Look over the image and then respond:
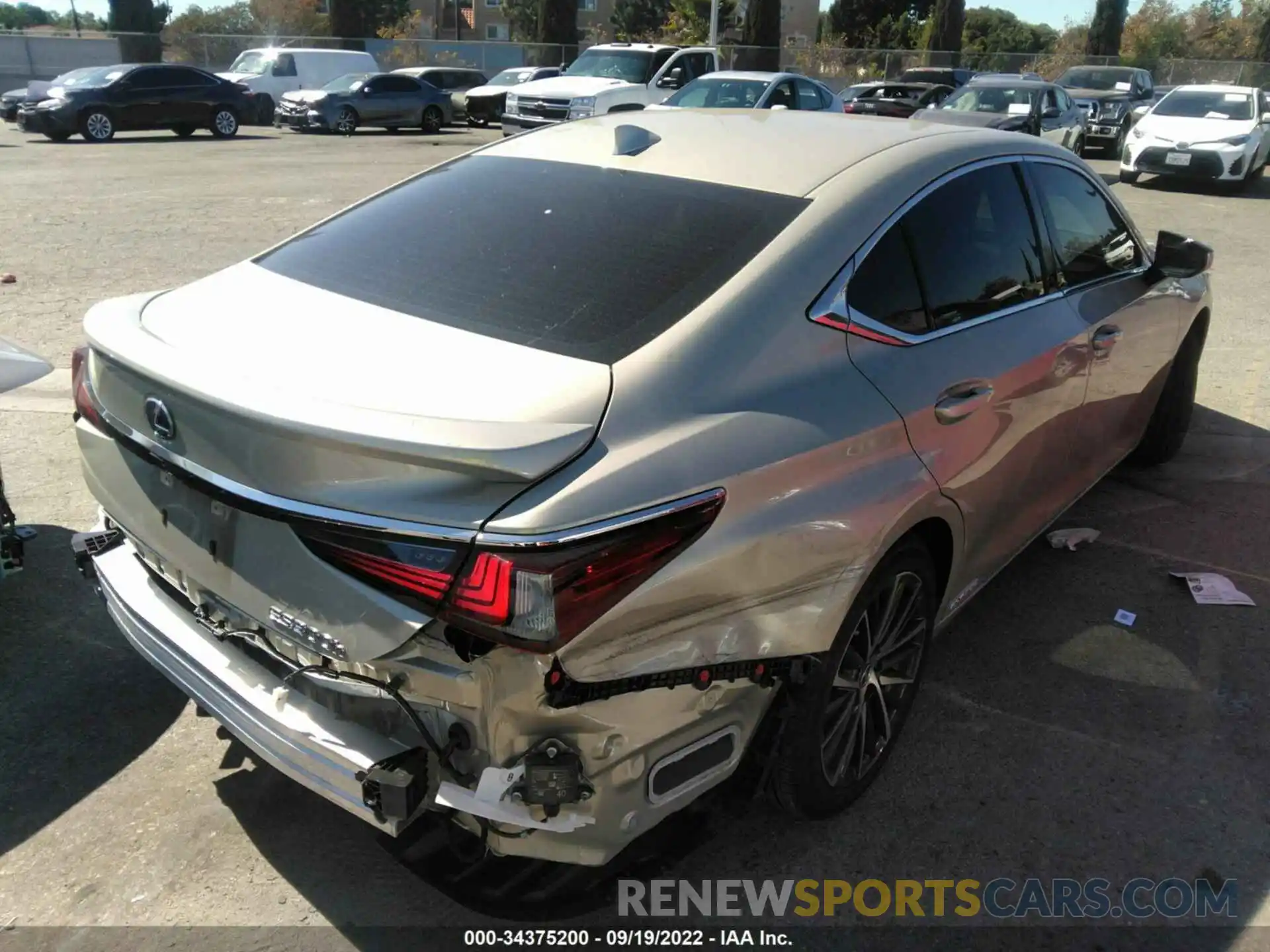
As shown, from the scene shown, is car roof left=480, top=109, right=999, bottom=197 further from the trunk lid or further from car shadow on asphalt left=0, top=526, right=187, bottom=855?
car shadow on asphalt left=0, top=526, right=187, bottom=855

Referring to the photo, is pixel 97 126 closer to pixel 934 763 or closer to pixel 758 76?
pixel 758 76

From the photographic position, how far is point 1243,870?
2867 millimetres

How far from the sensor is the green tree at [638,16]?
63562mm

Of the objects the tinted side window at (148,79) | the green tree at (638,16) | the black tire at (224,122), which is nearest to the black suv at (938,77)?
the black tire at (224,122)

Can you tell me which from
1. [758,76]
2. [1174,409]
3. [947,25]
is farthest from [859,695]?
[947,25]

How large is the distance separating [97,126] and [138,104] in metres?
0.98

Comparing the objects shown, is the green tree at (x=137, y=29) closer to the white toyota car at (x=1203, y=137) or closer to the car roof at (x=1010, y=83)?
the car roof at (x=1010, y=83)

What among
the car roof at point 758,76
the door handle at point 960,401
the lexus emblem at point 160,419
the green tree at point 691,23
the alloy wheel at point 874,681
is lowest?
the alloy wheel at point 874,681

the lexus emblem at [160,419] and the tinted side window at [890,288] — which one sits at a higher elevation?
the tinted side window at [890,288]

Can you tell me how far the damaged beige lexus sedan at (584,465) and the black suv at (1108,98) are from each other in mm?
19730

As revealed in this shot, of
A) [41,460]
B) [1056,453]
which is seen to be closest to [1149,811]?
[1056,453]

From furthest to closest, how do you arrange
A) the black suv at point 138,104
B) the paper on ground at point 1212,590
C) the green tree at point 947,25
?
the green tree at point 947,25 < the black suv at point 138,104 < the paper on ground at point 1212,590

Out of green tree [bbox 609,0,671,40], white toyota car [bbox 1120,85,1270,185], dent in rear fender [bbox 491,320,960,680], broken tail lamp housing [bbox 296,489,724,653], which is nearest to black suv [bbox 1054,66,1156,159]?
Answer: white toyota car [bbox 1120,85,1270,185]

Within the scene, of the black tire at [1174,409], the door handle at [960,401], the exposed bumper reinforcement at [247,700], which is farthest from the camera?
the black tire at [1174,409]
